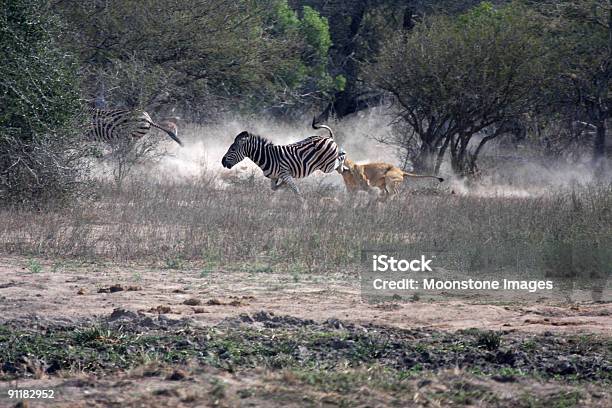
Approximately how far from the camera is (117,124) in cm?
2167

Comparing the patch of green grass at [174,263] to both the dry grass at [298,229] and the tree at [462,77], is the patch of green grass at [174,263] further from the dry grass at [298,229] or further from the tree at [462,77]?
the tree at [462,77]

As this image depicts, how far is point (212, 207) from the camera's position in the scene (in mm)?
15133

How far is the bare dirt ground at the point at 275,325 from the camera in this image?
6469 mm

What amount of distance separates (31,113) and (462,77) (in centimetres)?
1125

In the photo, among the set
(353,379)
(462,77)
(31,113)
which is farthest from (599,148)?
(353,379)

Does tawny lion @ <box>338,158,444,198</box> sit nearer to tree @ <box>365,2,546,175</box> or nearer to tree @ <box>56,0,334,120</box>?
tree @ <box>365,2,546,175</box>

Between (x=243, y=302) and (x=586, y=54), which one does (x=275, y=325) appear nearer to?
(x=243, y=302)

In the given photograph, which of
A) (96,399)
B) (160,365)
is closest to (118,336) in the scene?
(160,365)

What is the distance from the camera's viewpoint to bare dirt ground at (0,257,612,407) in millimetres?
6469

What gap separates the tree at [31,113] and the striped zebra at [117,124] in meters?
4.62

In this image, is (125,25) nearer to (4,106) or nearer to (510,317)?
(4,106)

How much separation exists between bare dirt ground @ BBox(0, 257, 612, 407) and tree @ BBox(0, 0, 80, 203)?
3990 mm

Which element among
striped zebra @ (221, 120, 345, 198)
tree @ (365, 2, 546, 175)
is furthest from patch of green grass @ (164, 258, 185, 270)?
tree @ (365, 2, 546, 175)

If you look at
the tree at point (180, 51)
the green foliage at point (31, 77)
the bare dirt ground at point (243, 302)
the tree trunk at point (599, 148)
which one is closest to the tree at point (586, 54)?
the tree trunk at point (599, 148)
